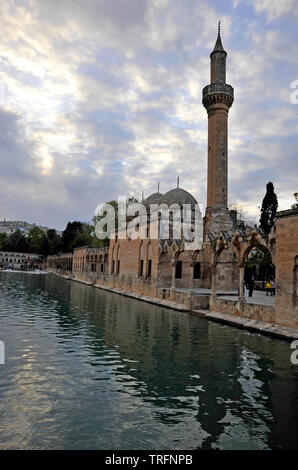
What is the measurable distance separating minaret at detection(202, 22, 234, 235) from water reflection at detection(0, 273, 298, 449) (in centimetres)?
1505

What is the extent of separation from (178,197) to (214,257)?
61.0ft

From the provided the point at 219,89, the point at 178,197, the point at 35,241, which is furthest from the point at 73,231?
the point at 219,89

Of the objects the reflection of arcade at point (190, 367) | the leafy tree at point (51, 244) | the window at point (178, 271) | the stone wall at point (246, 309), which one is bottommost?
the reflection of arcade at point (190, 367)

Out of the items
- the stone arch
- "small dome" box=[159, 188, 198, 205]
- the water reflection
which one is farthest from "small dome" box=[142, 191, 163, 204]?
the water reflection

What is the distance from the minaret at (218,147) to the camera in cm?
2598

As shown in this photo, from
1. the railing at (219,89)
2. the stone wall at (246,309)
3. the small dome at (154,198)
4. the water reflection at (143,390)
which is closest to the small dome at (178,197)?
the small dome at (154,198)

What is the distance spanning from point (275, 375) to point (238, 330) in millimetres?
5375

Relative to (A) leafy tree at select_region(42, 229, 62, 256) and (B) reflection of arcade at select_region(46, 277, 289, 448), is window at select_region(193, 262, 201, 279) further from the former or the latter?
(A) leafy tree at select_region(42, 229, 62, 256)

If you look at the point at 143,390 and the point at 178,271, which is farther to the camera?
the point at 178,271

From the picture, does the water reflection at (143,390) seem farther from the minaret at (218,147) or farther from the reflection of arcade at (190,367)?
the minaret at (218,147)

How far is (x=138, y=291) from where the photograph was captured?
25.7 metres

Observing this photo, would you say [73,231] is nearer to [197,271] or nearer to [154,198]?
[154,198]

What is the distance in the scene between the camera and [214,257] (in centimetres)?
1719

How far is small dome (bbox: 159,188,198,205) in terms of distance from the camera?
34844 mm
